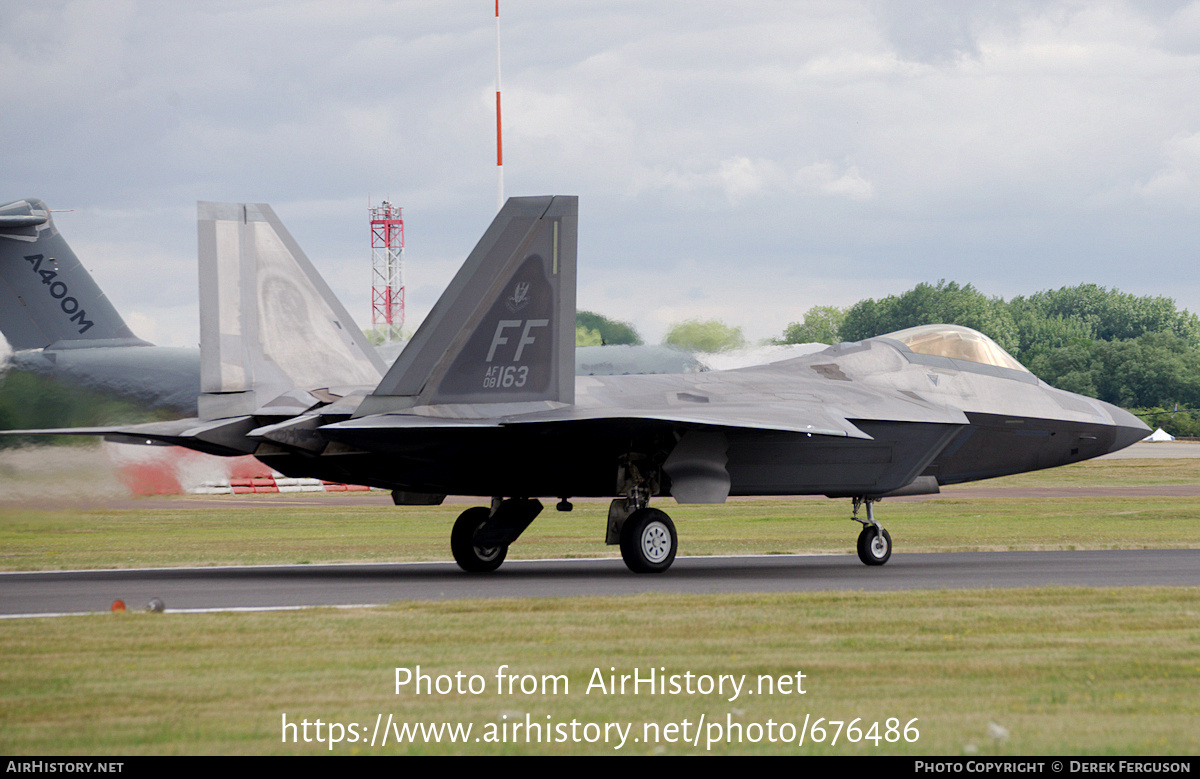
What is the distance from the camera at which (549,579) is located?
15.9 metres

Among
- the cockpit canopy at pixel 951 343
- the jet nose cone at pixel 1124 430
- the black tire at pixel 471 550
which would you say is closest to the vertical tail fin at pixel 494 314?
the black tire at pixel 471 550

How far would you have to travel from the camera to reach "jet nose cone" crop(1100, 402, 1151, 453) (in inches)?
773

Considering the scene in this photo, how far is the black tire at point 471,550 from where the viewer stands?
17.2m

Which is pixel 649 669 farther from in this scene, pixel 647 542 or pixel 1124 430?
pixel 1124 430

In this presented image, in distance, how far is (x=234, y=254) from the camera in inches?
697

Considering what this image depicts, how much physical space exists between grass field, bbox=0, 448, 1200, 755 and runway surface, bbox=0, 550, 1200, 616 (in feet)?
4.57

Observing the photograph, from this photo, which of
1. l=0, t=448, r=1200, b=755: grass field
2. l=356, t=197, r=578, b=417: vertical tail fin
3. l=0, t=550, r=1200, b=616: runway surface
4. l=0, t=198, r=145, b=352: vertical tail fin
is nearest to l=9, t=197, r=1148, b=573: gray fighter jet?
l=356, t=197, r=578, b=417: vertical tail fin

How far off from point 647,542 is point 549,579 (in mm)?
1350

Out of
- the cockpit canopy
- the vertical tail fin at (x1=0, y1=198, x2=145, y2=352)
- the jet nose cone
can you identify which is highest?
the vertical tail fin at (x1=0, y1=198, x2=145, y2=352)

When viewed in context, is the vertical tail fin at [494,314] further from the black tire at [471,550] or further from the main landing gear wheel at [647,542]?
the black tire at [471,550]

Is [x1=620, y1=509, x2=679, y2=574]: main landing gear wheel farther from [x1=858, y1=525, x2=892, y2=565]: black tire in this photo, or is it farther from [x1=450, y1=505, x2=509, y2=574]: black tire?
[x1=858, y1=525, x2=892, y2=565]: black tire

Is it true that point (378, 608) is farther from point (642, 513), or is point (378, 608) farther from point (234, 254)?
point (234, 254)

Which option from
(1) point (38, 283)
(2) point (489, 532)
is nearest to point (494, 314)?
(2) point (489, 532)

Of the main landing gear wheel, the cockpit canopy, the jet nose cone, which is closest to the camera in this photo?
the main landing gear wheel
